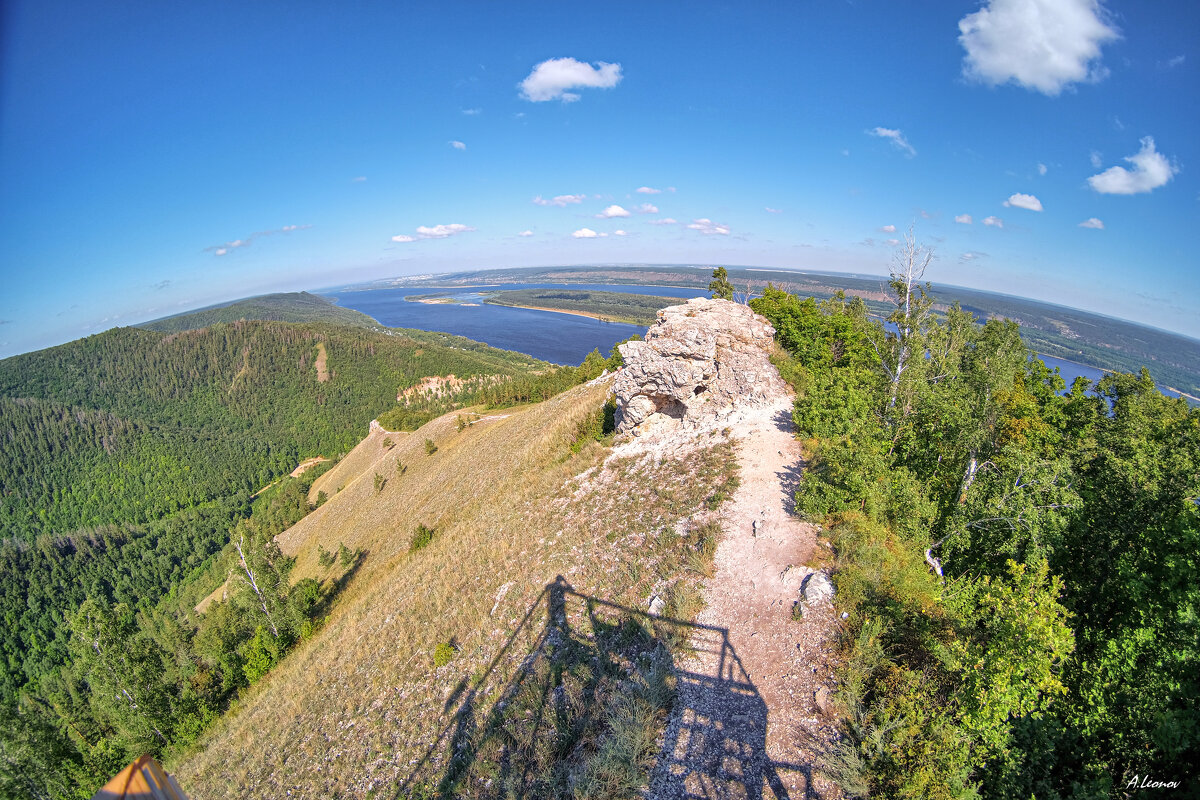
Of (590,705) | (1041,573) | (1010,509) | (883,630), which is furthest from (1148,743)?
(590,705)

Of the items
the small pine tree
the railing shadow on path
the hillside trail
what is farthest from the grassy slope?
the small pine tree

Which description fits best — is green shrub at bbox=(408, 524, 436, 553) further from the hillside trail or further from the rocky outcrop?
the hillside trail

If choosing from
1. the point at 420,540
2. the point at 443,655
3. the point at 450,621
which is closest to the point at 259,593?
the point at 420,540

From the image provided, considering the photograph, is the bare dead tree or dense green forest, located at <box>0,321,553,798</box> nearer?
dense green forest, located at <box>0,321,553,798</box>

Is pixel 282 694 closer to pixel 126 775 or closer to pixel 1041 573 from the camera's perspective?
pixel 126 775

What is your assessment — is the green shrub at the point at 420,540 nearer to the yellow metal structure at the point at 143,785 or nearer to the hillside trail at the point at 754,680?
the hillside trail at the point at 754,680
